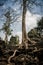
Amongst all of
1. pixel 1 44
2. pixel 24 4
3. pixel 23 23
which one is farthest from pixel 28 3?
pixel 1 44

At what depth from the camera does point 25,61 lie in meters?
10.1

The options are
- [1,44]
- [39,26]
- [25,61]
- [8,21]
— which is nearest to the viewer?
[25,61]

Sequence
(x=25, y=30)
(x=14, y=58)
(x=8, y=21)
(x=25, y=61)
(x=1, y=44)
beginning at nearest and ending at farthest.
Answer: (x=25, y=61) < (x=14, y=58) < (x=25, y=30) < (x=1, y=44) < (x=8, y=21)

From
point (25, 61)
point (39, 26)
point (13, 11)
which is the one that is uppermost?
point (13, 11)

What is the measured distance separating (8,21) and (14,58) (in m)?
4.41

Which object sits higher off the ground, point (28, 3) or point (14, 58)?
point (28, 3)

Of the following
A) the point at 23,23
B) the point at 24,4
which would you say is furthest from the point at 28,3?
the point at 23,23

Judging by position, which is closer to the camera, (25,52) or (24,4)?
(25,52)

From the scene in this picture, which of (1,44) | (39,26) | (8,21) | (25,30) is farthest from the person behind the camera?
(39,26)

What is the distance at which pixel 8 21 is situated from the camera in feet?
47.3

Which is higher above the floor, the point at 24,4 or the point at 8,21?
the point at 24,4

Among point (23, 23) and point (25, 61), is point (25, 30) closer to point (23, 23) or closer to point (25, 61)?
point (23, 23)

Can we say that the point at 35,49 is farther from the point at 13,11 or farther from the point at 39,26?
the point at 39,26

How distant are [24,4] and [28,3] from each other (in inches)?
11.4
